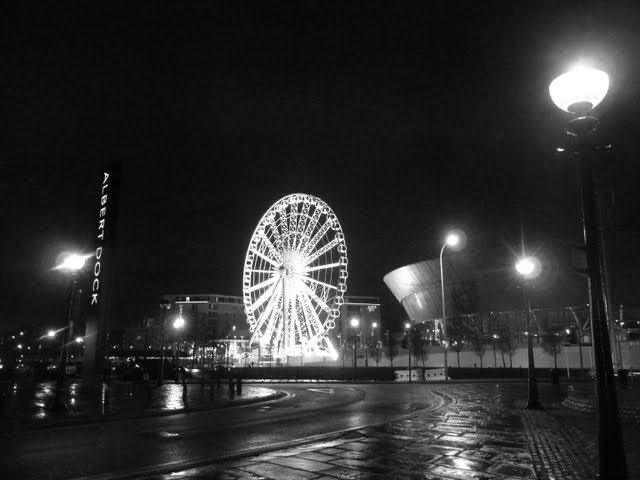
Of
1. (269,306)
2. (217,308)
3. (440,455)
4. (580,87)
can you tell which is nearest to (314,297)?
(269,306)

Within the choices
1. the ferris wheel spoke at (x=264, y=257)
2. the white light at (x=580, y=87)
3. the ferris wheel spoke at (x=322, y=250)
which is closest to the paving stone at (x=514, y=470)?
the white light at (x=580, y=87)

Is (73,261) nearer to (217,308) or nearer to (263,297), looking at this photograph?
(263,297)

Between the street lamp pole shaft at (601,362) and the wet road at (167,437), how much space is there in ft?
24.1

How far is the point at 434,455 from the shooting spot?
11.2 meters

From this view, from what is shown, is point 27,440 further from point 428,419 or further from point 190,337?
point 190,337

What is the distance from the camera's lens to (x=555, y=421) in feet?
53.9

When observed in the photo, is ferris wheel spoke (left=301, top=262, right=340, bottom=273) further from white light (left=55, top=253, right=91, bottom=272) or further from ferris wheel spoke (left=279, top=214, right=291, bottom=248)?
white light (left=55, top=253, right=91, bottom=272)

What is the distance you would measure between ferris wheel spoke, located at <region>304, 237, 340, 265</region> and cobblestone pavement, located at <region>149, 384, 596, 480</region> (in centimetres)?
4004

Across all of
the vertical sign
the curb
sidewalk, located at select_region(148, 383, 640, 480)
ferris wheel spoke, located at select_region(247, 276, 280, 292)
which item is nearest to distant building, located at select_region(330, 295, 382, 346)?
ferris wheel spoke, located at select_region(247, 276, 280, 292)

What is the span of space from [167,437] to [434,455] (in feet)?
23.7

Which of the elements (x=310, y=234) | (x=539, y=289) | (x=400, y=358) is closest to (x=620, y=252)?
(x=539, y=289)

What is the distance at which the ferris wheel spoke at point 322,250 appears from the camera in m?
56.3

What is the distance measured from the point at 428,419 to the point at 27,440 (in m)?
11.5

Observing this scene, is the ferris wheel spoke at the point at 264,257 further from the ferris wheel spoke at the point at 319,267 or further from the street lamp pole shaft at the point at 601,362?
the street lamp pole shaft at the point at 601,362
